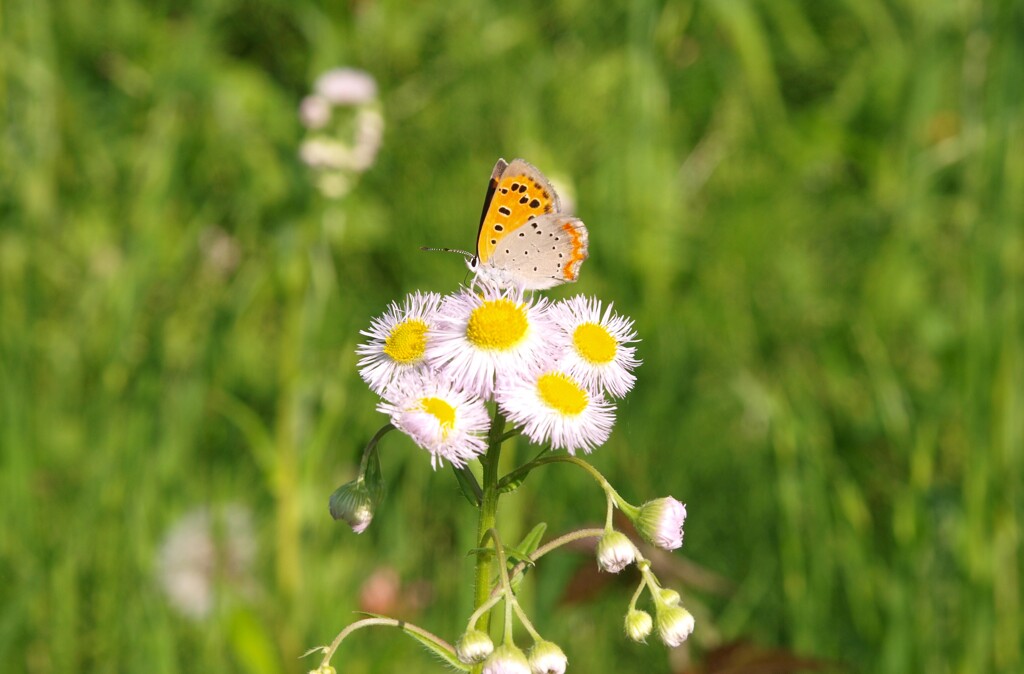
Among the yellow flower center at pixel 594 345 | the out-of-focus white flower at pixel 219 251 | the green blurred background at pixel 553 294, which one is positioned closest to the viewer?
the yellow flower center at pixel 594 345

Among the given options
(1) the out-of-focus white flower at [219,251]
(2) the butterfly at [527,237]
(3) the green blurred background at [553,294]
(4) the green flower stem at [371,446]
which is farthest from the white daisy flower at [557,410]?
(1) the out-of-focus white flower at [219,251]

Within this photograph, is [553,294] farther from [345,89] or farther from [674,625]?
[674,625]

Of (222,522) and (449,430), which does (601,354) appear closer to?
(449,430)

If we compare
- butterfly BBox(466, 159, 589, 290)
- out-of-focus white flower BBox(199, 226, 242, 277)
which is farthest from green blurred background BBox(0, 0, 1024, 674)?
butterfly BBox(466, 159, 589, 290)

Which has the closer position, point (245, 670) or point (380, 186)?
point (245, 670)

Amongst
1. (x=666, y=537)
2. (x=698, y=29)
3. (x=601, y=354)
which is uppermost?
(x=698, y=29)

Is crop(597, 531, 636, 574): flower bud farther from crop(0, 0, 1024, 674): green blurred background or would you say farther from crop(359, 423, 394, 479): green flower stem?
crop(0, 0, 1024, 674): green blurred background

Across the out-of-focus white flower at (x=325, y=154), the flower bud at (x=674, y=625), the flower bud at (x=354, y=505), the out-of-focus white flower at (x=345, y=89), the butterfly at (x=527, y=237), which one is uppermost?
the out-of-focus white flower at (x=345, y=89)

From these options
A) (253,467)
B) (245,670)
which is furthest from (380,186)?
(245,670)

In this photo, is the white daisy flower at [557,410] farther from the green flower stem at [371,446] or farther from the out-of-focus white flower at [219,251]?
the out-of-focus white flower at [219,251]
